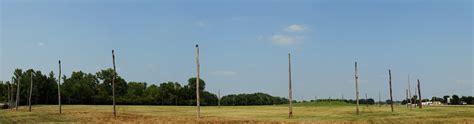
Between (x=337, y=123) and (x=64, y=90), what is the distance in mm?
133332

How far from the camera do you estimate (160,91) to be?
199500 mm

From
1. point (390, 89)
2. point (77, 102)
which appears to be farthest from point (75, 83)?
point (390, 89)

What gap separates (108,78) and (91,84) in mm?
6636

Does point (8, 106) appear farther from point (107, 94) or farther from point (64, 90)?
point (107, 94)

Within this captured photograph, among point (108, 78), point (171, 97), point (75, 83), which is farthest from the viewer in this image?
point (171, 97)

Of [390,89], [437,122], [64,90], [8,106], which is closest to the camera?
[437,122]

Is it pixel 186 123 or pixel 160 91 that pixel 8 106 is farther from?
pixel 160 91

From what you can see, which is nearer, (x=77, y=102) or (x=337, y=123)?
(x=337, y=123)

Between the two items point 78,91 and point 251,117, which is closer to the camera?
point 251,117

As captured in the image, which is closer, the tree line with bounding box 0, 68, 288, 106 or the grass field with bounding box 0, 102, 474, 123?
the grass field with bounding box 0, 102, 474, 123

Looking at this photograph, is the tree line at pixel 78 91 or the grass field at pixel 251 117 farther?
the tree line at pixel 78 91

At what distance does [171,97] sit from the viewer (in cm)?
19938

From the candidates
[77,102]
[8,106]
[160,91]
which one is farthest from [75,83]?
[8,106]

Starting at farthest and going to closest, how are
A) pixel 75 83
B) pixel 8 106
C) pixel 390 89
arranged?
1. pixel 75 83
2. pixel 8 106
3. pixel 390 89
